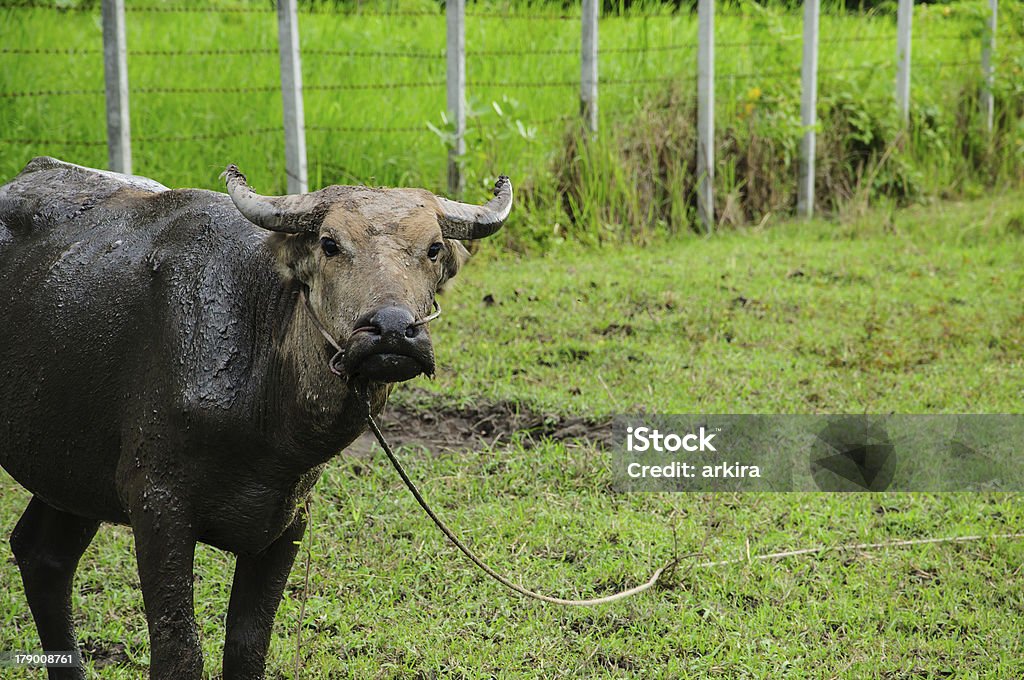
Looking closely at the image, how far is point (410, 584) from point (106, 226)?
67.2 inches

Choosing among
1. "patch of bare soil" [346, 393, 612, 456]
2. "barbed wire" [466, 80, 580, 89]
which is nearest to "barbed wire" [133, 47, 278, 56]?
"barbed wire" [466, 80, 580, 89]

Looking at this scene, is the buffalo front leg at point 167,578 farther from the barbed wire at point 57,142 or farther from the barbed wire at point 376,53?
the barbed wire at point 376,53

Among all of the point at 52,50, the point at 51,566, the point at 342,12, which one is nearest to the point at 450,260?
the point at 51,566

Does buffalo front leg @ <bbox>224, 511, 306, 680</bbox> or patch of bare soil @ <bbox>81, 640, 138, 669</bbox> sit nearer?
buffalo front leg @ <bbox>224, 511, 306, 680</bbox>

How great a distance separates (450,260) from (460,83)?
5.65 meters

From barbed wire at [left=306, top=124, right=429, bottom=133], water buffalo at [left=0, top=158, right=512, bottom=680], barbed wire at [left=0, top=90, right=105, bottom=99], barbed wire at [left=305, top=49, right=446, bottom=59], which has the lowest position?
water buffalo at [left=0, top=158, right=512, bottom=680]

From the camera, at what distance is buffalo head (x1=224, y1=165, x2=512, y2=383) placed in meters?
2.51

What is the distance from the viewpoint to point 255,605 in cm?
327

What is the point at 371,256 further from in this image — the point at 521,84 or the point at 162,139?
the point at 521,84

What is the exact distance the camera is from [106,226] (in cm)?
328

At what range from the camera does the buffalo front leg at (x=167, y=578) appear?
2898 millimetres

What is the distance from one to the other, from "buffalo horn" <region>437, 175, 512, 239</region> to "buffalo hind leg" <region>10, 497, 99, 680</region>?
4.82 feet

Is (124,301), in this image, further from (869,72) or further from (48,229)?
(869,72)

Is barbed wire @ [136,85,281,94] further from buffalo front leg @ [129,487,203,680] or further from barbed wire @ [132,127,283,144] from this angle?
buffalo front leg @ [129,487,203,680]
